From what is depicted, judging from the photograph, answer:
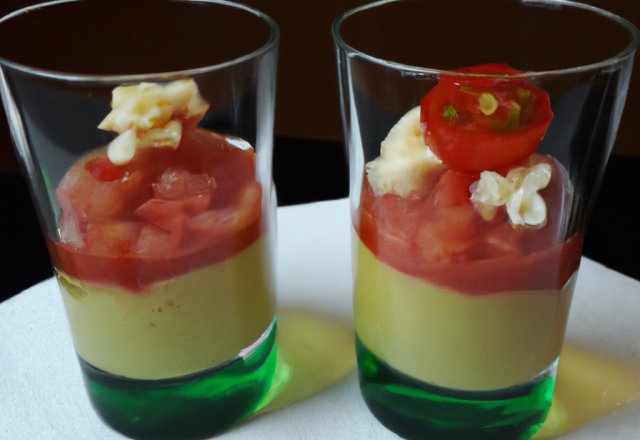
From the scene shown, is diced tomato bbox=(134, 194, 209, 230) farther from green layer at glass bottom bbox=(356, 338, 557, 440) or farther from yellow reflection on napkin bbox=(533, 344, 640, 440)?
yellow reflection on napkin bbox=(533, 344, 640, 440)

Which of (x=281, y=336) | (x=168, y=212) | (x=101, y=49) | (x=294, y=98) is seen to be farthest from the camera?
(x=294, y=98)

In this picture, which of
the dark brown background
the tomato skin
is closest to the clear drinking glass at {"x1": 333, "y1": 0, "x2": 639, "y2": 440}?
the tomato skin

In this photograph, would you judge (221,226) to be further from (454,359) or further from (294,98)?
(294,98)

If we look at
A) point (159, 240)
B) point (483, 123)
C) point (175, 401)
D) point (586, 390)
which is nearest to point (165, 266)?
point (159, 240)

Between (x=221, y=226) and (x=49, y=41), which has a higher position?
(x=49, y=41)

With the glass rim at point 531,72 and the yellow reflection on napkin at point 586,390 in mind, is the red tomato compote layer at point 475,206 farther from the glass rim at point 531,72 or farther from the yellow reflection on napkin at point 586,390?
the yellow reflection on napkin at point 586,390

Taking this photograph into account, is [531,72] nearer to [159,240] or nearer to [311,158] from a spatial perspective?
[159,240]

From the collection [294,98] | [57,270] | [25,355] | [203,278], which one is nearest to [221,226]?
[203,278]
